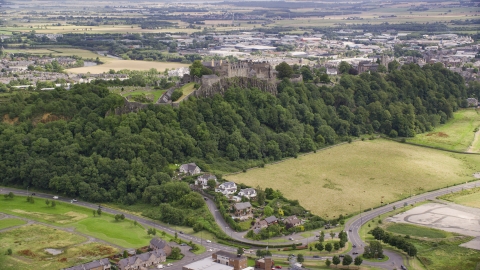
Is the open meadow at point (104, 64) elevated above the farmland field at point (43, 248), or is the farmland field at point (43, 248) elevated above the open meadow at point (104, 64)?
the open meadow at point (104, 64)

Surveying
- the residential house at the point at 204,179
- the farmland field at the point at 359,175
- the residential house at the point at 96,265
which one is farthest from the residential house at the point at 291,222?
the residential house at the point at 96,265

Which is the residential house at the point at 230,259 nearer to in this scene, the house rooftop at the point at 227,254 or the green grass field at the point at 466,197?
the house rooftop at the point at 227,254

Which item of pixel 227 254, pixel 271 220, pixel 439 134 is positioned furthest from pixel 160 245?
pixel 439 134

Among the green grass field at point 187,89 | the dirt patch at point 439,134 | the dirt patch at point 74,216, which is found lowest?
the dirt patch at point 74,216

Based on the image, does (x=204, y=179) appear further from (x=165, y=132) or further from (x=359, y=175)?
(x=359, y=175)

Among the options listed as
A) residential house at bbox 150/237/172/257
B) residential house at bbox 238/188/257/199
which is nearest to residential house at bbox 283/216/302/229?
residential house at bbox 238/188/257/199

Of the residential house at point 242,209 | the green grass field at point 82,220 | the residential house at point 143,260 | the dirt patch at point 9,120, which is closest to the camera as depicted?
the residential house at point 143,260
